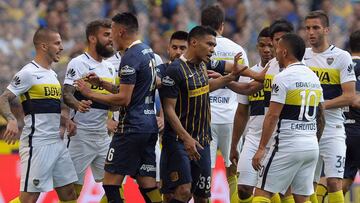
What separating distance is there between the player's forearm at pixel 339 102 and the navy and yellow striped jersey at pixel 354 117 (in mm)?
850

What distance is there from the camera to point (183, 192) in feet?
35.9

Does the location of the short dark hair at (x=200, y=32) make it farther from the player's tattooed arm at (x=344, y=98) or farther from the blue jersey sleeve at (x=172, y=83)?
the player's tattooed arm at (x=344, y=98)

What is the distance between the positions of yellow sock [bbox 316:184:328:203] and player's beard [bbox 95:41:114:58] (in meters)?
3.36

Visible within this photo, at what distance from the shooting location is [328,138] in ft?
40.3

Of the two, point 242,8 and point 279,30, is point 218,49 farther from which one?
point 242,8

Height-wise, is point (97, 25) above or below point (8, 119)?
above

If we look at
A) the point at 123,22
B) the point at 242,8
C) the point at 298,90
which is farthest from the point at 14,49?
the point at 298,90

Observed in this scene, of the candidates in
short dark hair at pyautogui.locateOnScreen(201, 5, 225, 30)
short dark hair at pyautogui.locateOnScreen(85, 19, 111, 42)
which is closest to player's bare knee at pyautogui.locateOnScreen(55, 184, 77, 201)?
short dark hair at pyautogui.locateOnScreen(85, 19, 111, 42)

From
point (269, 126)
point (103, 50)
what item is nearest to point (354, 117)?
point (269, 126)

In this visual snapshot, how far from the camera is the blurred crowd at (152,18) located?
17.9 m

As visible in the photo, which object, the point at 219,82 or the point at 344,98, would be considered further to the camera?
the point at 344,98

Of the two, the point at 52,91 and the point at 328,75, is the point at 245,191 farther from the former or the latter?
the point at 52,91

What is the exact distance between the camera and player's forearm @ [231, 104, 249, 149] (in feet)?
42.0

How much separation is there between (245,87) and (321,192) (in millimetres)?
2069
